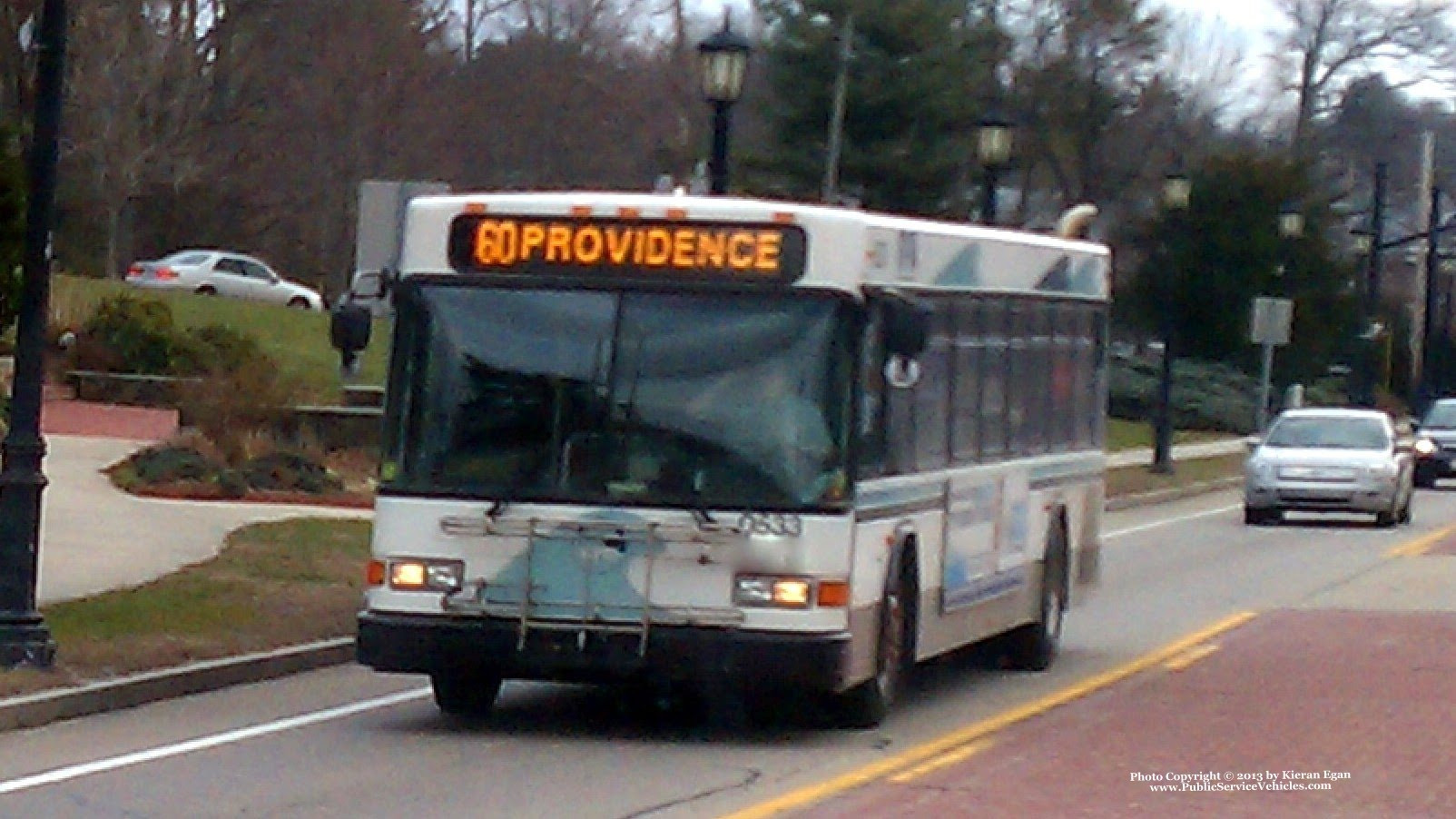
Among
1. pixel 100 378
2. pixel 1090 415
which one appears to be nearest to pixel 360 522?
pixel 1090 415

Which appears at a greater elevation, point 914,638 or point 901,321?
point 901,321

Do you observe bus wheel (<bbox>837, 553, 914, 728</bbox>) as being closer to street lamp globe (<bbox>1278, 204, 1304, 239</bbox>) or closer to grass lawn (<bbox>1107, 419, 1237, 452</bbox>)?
grass lawn (<bbox>1107, 419, 1237, 452</bbox>)

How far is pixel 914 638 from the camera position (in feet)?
49.6

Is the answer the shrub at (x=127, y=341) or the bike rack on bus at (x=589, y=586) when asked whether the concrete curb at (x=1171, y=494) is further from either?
the bike rack on bus at (x=589, y=586)

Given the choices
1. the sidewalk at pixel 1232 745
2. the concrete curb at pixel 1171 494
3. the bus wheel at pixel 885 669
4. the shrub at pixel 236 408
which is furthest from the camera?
the concrete curb at pixel 1171 494

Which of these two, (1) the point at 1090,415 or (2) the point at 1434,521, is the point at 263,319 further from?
(1) the point at 1090,415

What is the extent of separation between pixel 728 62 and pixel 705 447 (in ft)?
37.4

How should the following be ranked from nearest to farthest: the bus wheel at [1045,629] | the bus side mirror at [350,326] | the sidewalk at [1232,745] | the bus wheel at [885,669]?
the sidewalk at [1232,745] → the bus side mirror at [350,326] → the bus wheel at [885,669] → the bus wheel at [1045,629]

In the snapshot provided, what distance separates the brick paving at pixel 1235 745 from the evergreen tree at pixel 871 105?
128 ft

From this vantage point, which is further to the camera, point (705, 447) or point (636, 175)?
point (636, 175)

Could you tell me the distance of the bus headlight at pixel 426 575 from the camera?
1370 cm

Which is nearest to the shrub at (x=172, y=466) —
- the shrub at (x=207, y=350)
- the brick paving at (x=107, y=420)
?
the brick paving at (x=107, y=420)

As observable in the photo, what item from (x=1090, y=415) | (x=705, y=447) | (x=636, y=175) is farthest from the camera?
(x=636, y=175)

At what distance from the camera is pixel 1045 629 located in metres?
18.3
